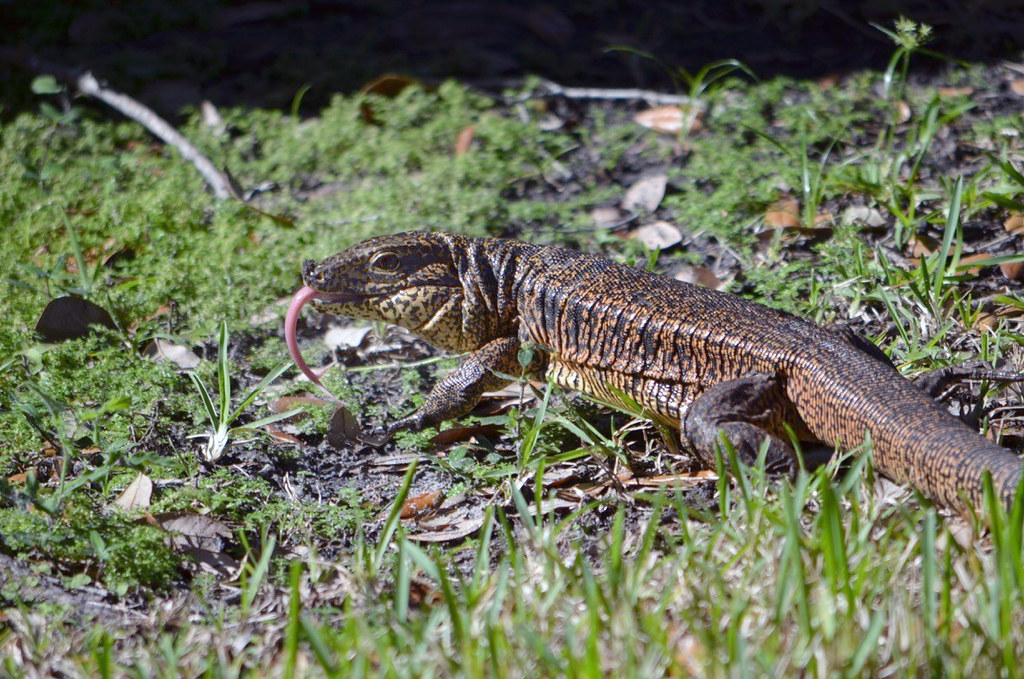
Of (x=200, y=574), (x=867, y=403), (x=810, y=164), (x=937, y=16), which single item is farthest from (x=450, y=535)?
(x=937, y=16)

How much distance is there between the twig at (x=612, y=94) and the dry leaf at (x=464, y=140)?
800mm

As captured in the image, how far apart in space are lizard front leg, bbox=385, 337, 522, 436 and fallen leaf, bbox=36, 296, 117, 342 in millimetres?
1752

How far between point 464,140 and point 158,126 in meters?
2.42

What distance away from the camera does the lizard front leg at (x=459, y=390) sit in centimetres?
468

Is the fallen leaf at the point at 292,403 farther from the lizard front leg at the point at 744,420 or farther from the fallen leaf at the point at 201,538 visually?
the lizard front leg at the point at 744,420

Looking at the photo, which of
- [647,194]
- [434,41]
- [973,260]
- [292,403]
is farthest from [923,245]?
Result: [434,41]

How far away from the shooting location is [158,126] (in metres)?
7.64

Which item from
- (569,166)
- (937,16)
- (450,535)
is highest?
(937,16)

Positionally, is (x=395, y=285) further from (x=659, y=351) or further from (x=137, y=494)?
(x=137, y=494)

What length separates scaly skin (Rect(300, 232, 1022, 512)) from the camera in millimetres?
3645

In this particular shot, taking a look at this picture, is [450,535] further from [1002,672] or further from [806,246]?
[806,246]

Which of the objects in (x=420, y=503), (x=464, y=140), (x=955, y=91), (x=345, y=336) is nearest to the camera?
(x=420, y=503)

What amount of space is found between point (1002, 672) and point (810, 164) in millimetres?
3948

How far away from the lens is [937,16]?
25.4 feet
